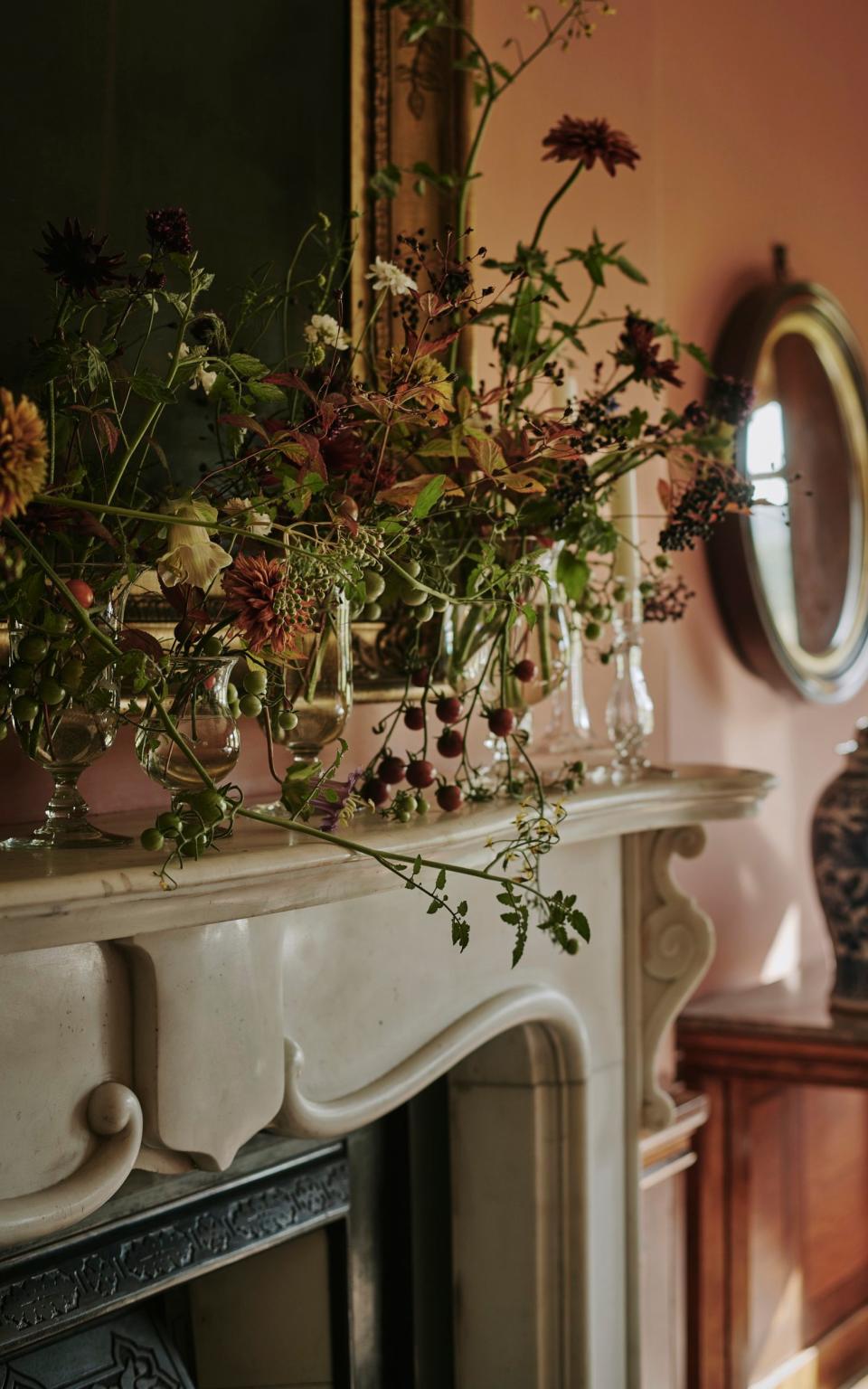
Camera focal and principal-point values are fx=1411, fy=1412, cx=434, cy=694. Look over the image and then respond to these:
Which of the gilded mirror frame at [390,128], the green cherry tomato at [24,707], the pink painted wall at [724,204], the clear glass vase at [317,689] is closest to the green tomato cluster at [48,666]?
the green cherry tomato at [24,707]

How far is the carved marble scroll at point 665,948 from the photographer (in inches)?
68.2

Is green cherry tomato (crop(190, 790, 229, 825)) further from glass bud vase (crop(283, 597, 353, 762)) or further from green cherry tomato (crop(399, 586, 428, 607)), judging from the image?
green cherry tomato (crop(399, 586, 428, 607))

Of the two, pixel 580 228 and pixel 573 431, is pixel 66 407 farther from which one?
pixel 580 228

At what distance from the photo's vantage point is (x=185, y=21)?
1.27 meters

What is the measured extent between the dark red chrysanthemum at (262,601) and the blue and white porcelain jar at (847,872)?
158 centimetres

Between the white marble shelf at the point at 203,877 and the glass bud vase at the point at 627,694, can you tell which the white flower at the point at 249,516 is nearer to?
the white marble shelf at the point at 203,877

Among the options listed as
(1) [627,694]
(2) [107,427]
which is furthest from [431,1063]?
(2) [107,427]

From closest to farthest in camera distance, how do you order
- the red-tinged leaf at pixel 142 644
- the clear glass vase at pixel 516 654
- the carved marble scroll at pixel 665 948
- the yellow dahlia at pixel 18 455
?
the yellow dahlia at pixel 18 455
the red-tinged leaf at pixel 142 644
the clear glass vase at pixel 516 654
the carved marble scroll at pixel 665 948

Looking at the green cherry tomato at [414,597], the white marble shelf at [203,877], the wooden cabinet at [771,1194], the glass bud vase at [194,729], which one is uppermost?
the green cherry tomato at [414,597]

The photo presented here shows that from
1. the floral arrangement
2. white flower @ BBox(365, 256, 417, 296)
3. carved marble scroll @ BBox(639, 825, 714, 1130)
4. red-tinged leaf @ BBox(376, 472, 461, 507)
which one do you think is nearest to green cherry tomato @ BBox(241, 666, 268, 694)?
the floral arrangement

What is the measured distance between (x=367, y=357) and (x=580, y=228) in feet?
1.99

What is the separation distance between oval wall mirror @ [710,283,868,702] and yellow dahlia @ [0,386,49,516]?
1.80m

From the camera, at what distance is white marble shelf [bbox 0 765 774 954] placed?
2.57ft

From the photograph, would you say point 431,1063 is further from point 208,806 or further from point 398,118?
point 398,118
